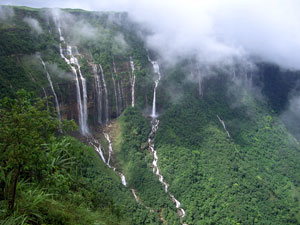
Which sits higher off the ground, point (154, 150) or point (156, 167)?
point (154, 150)

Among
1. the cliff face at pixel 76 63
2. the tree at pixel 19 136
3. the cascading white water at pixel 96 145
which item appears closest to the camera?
the tree at pixel 19 136

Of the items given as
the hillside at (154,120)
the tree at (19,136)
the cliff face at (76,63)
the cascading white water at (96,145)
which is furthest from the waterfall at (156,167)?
the tree at (19,136)

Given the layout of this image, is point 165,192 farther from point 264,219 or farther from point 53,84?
point 53,84

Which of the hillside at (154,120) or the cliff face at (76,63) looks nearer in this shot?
the hillside at (154,120)

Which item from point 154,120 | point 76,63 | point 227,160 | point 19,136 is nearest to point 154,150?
point 154,120

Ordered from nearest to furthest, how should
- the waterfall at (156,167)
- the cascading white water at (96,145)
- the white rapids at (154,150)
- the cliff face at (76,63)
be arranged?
the waterfall at (156,167)
the white rapids at (154,150)
the cliff face at (76,63)
the cascading white water at (96,145)

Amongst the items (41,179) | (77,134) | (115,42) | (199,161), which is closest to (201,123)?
(199,161)

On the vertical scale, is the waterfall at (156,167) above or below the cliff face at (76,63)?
below

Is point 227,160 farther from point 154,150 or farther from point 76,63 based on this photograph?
point 76,63

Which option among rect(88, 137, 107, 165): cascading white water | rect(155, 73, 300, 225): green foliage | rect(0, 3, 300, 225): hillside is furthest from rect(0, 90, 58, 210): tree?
rect(88, 137, 107, 165): cascading white water

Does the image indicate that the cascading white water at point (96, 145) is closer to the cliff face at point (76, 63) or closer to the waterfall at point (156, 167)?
the cliff face at point (76, 63)

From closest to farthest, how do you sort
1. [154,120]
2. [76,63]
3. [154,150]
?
[154,150] < [76,63] < [154,120]

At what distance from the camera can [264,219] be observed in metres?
26.5

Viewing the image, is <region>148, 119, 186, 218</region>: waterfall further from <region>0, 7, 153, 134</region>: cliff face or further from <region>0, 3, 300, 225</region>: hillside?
<region>0, 7, 153, 134</region>: cliff face
